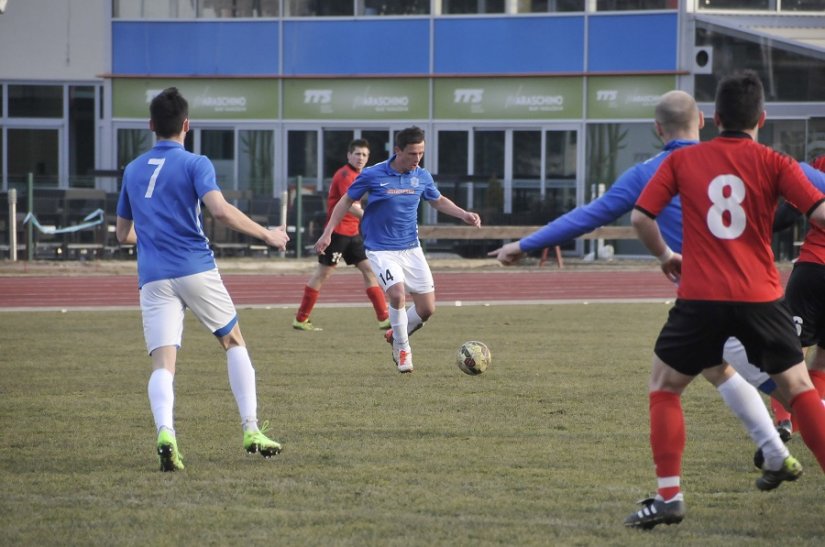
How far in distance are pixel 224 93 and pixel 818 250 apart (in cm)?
2617

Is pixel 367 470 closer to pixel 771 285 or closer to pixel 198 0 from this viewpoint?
pixel 771 285

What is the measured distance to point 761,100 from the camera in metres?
6.05

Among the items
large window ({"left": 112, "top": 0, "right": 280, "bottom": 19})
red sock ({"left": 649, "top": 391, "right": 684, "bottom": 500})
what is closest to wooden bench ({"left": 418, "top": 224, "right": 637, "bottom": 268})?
large window ({"left": 112, "top": 0, "right": 280, "bottom": 19})

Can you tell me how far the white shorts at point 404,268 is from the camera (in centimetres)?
1262

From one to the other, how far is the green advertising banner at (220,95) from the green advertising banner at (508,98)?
415 cm

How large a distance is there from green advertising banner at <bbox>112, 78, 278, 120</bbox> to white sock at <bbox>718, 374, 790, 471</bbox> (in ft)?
90.5

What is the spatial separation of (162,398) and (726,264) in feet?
10.9

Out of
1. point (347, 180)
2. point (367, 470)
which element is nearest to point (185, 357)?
point (347, 180)

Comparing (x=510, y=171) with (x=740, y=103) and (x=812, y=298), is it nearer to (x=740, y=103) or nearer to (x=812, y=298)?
(x=812, y=298)

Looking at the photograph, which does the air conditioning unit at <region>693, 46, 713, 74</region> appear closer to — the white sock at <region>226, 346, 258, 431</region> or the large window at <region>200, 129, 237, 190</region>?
the large window at <region>200, 129, 237, 190</region>

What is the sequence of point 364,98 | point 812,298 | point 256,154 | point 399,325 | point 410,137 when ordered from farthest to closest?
point 256,154 → point 364,98 → point 399,325 → point 410,137 → point 812,298

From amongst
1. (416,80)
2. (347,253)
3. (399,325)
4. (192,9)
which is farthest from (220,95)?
(399,325)

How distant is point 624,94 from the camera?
31266mm

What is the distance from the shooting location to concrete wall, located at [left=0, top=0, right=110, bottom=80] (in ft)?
114
